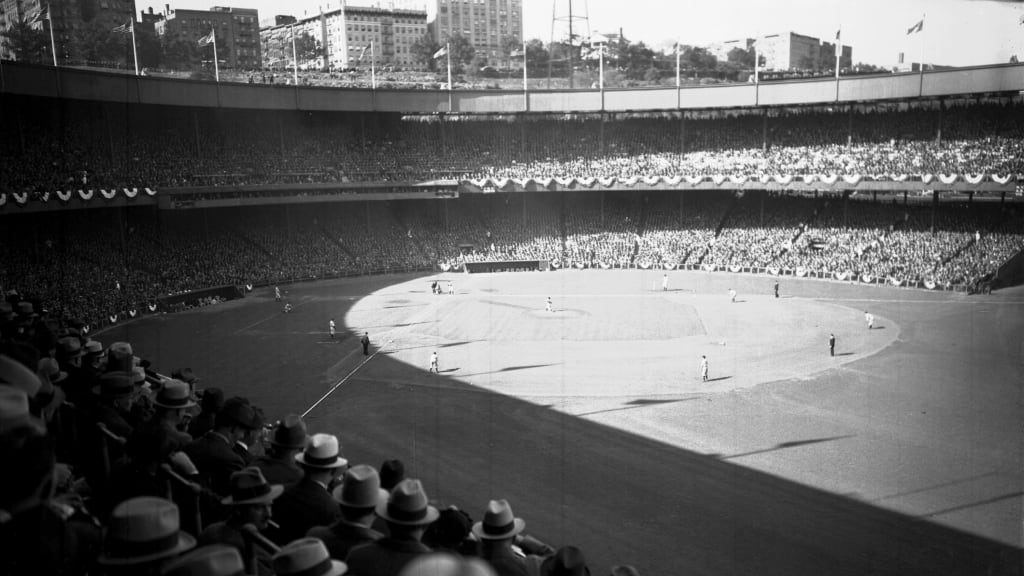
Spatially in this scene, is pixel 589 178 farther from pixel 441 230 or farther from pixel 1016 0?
pixel 1016 0

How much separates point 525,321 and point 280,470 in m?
32.3

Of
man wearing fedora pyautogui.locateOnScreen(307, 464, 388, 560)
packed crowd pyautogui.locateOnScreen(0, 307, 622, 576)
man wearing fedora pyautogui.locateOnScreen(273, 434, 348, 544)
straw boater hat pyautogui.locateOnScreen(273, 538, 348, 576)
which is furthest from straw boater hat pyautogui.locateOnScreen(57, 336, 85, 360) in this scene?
straw boater hat pyautogui.locateOnScreen(273, 538, 348, 576)

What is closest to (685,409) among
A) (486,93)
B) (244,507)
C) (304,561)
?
(244,507)

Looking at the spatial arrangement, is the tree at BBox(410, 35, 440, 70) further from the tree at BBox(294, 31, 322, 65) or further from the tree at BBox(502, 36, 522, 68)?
the tree at BBox(294, 31, 322, 65)

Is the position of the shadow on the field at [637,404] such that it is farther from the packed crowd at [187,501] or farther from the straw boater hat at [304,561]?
the straw boater hat at [304,561]

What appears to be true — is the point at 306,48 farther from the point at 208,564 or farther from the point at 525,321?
the point at 208,564

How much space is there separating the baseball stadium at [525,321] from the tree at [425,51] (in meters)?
25.3

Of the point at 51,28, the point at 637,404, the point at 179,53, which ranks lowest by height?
the point at 637,404

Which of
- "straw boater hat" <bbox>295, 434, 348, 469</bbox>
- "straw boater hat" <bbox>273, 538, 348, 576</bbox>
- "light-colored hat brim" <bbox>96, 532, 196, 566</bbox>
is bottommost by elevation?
"straw boater hat" <bbox>295, 434, 348, 469</bbox>

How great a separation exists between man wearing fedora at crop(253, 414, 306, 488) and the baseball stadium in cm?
3

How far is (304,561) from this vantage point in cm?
381

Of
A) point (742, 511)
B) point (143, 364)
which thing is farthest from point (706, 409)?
point (143, 364)

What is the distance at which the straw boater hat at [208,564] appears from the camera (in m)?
3.10

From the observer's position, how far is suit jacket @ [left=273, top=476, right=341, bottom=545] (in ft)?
20.0
